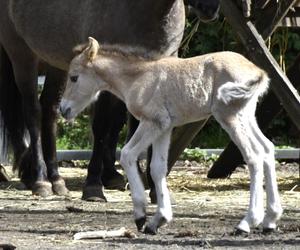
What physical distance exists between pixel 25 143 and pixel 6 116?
12.6 inches

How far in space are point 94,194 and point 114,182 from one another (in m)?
1.37

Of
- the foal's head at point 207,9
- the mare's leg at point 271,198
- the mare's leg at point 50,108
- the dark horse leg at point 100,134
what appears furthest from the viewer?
the mare's leg at point 50,108

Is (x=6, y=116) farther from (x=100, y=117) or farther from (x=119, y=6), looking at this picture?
(x=119, y=6)

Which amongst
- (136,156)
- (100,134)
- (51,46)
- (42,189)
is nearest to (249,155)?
(136,156)

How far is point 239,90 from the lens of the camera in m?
6.42

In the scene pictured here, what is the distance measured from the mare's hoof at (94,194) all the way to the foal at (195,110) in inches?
92.8

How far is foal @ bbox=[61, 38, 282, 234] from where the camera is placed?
255 inches

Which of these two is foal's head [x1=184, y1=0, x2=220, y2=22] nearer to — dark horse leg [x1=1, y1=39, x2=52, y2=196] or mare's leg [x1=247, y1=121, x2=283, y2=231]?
mare's leg [x1=247, y1=121, x2=283, y2=231]

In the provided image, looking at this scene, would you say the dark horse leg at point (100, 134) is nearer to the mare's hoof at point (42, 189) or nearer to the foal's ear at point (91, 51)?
the mare's hoof at point (42, 189)

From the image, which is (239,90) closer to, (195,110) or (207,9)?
(195,110)

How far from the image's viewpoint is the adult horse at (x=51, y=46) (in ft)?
27.8

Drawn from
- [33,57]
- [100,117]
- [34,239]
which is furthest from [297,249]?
[33,57]

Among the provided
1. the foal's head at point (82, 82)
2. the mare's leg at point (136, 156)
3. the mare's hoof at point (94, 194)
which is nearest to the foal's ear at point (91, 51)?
the foal's head at point (82, 82)

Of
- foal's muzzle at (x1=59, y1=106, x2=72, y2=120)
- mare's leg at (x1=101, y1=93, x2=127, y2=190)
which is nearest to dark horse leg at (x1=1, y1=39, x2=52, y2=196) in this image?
mare's leg at (x1=101, y1=93, x2=127, y2=190)
